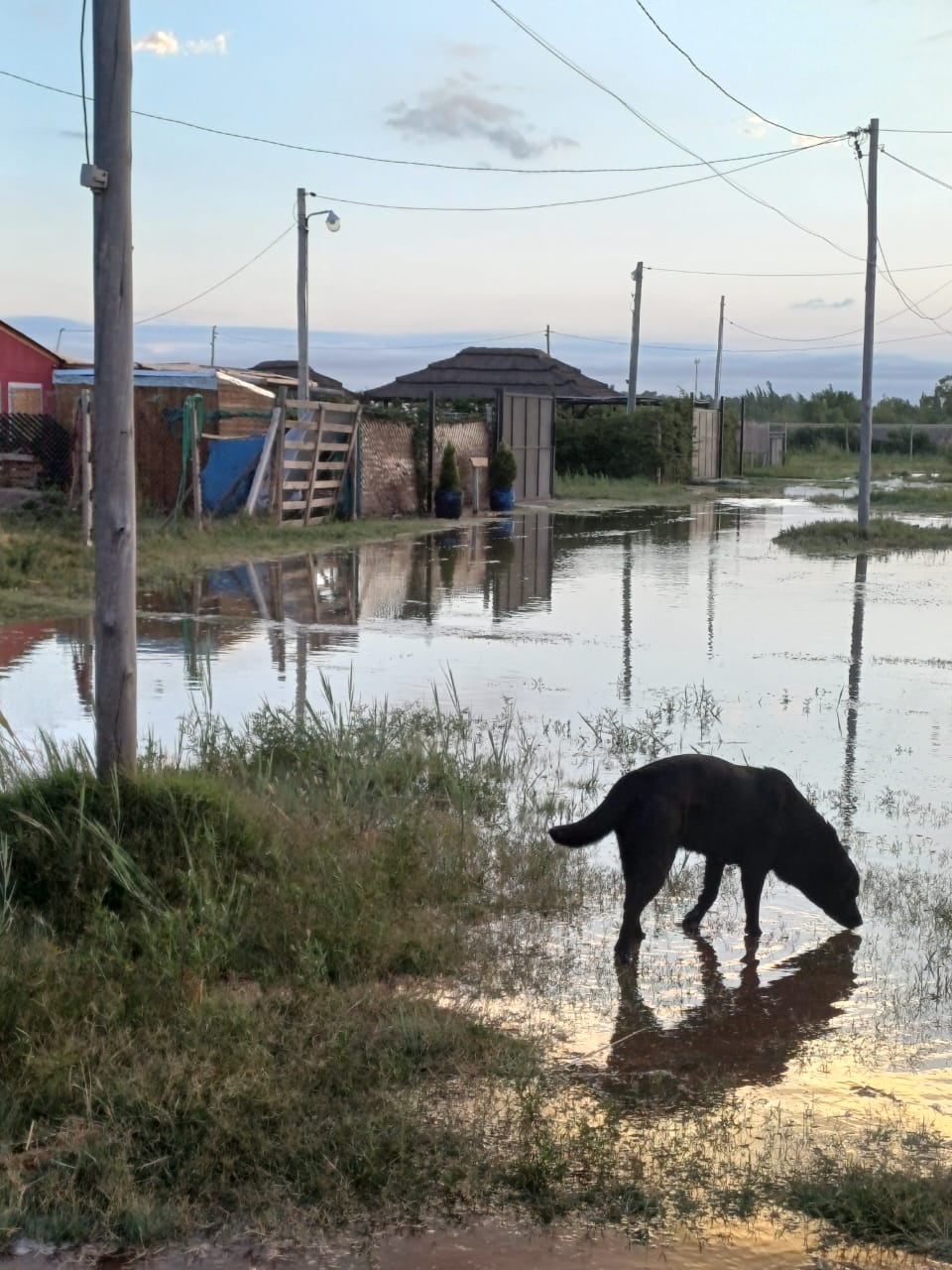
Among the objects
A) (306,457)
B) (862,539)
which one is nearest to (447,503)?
(306,457)

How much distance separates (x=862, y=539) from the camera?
25750mm

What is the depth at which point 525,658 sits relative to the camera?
13.2 meters

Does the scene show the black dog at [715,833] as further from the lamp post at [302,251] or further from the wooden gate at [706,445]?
the wooden gate at [706,445]

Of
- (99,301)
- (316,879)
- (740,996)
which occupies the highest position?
(99,301)

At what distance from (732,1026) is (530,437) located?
32327 millimetres

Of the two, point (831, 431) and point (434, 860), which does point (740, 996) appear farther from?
point (831, 431)

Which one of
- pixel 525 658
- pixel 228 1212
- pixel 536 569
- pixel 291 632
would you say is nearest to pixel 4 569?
pixel 291 632

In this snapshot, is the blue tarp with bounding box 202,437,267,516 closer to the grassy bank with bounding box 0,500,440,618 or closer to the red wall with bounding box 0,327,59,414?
the grassy bank with bounding box 0,500,440,618

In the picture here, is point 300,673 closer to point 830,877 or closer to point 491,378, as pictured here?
point 830,877

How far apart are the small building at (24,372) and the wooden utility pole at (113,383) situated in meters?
25.1

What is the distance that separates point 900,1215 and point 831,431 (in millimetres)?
76074

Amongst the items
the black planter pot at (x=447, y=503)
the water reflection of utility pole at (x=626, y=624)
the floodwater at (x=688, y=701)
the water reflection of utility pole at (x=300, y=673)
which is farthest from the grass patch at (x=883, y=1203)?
the black planter pot at (x=447, y=503)

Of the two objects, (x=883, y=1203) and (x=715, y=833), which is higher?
(x=715, y=833)

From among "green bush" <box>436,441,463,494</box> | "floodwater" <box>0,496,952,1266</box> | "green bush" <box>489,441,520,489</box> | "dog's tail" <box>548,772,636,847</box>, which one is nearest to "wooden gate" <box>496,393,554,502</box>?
"green bush" <box>489,441,520,489</box>
